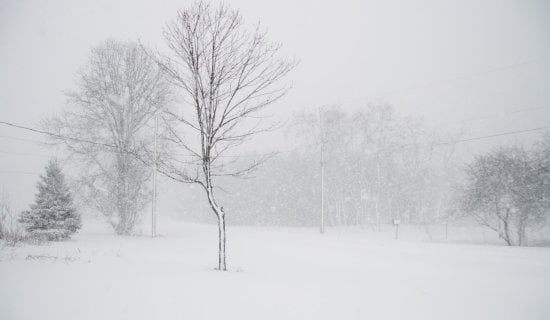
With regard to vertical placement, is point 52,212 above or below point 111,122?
below

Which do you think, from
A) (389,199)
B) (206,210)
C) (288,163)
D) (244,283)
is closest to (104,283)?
(244,283)

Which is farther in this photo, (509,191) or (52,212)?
(509,191)

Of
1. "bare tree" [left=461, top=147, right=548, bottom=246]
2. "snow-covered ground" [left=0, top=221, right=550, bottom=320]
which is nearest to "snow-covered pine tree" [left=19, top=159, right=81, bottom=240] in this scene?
"snow-covered ground" [left=0, top=221, right=550, bottom=320]

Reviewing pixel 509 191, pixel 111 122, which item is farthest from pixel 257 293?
pixel 509 191

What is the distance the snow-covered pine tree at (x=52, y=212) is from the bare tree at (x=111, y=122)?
360 cm

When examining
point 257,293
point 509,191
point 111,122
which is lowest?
point 257,293

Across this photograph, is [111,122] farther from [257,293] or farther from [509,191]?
[509,191]

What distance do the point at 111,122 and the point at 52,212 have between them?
6978 mm

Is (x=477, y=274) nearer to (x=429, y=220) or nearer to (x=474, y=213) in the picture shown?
(x=474, y=213)

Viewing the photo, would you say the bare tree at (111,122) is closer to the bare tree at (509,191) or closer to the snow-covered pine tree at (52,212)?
the snow-covered pine tree at (52,212)

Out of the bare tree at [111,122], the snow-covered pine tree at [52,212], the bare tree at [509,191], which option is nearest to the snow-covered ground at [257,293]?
the snow-covered pine tree at [52,212]

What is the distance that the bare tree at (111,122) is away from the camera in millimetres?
19031

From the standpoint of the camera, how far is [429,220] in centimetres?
3228

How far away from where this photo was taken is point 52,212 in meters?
14.7
